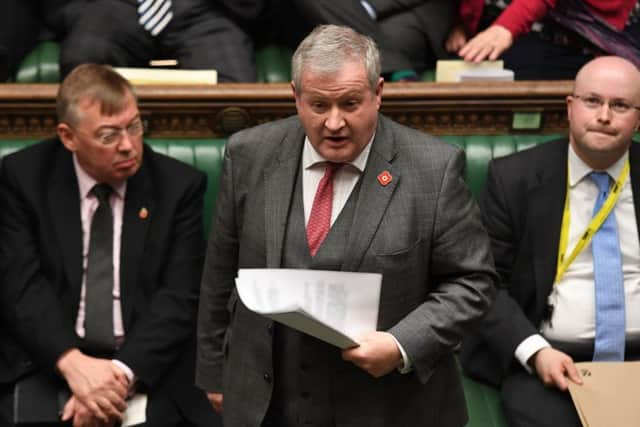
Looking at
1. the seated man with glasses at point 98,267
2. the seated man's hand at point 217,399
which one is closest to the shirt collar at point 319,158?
the seated man's hand at point 217,399

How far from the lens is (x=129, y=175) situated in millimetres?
2039

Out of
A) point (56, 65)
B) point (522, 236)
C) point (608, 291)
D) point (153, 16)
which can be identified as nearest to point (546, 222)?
point (522, 236)

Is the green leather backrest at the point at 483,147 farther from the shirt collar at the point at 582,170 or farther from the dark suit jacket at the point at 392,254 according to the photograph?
the dark suit jacket at the point at 392,254

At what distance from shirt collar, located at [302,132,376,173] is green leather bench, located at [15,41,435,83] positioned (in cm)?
118

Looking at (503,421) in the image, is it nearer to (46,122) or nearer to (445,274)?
(445,274)

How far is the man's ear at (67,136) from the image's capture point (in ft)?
6.56

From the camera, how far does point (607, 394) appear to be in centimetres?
189

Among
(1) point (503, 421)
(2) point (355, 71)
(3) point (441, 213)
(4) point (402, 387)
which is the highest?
(2) point (355, 71)

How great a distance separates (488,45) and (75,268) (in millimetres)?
1160

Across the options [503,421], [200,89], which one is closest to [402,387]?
[503,421]

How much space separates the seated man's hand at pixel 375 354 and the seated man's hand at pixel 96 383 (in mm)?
654

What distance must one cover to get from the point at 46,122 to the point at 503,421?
1.23m

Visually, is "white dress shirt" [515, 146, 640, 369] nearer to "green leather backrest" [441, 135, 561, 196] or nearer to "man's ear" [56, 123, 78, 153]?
"green leather backrest" [441, 135, 561, 196]

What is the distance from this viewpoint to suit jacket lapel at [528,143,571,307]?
2049 mm
